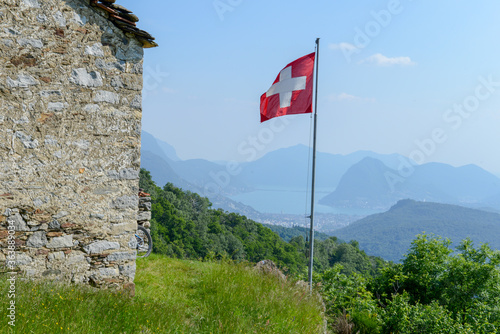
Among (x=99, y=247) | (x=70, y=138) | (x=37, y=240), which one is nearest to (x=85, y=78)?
(x=70, y=138)

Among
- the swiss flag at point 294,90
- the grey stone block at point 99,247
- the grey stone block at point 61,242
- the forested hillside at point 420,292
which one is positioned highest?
the swiss flag at point 294,90

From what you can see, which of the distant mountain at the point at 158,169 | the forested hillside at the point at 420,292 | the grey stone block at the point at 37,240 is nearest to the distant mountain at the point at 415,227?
the distant mountain at the point at 158,169

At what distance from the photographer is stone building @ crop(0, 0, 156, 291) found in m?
4.70

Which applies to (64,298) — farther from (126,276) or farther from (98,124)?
(98,124)

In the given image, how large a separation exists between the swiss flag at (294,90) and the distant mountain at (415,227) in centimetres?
11990

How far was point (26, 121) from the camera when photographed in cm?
477

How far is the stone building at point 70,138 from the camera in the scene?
185 inches

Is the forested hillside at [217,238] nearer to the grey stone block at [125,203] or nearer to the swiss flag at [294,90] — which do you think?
the swiss flag at [294,90]

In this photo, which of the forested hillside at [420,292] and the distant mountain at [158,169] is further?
the distant mountain at [158,169]

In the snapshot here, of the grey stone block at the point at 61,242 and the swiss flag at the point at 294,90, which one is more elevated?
the swiss flag at the point at 294,90

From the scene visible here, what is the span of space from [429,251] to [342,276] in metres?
3.48

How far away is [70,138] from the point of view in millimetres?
5035

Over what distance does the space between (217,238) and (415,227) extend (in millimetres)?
133070

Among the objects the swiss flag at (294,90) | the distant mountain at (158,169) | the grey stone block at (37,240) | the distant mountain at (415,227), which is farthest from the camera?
the distant mountain at (158,169)
